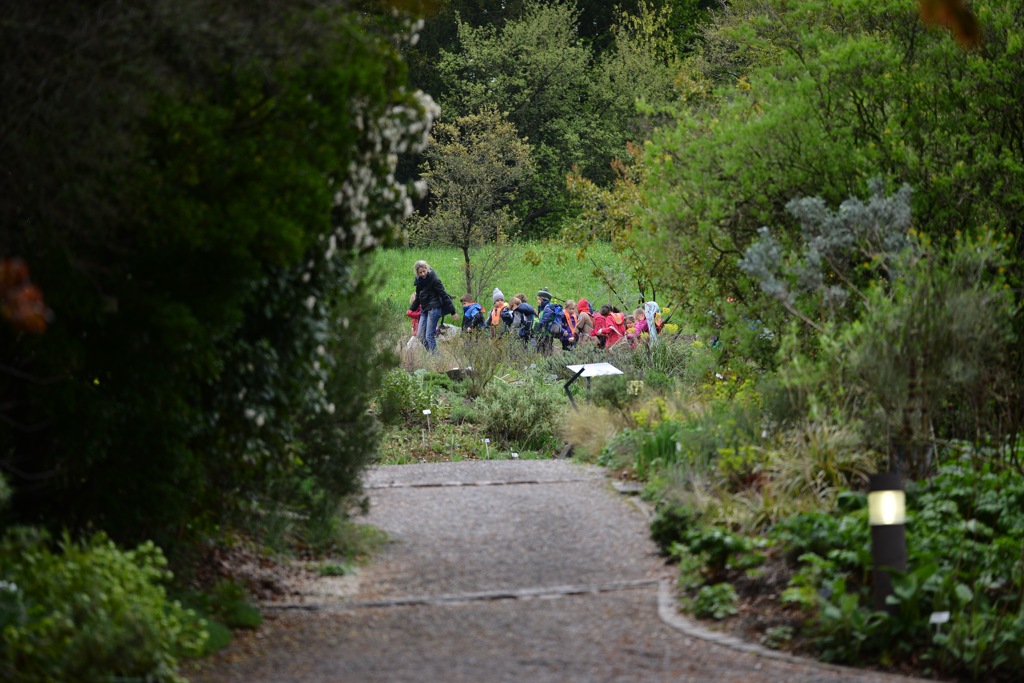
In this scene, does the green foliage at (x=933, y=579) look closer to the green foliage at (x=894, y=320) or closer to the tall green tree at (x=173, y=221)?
the green foliage at (x=894, y=320)

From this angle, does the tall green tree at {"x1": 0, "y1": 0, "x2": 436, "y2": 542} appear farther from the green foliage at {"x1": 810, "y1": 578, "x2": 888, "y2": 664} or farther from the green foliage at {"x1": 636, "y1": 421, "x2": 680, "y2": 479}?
the green foliage at {"x1": 636, "y1": 421, "x2": 680, "y2": 479}

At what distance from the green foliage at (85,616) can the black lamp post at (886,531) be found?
355 centimetres

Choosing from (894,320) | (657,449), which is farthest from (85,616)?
(657,449)

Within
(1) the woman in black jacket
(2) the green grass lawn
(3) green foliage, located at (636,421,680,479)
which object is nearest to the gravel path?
(3) green foliage, located at (636,421,680,479)

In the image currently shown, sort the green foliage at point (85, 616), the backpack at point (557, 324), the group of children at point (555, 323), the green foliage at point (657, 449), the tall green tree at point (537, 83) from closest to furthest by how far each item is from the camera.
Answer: the green foliage at point (85, 616), the green foliage at point (657, 449), the group of children at point (555, 323), the backpack at point (557, 324), the tall green tree at point (537, 83)

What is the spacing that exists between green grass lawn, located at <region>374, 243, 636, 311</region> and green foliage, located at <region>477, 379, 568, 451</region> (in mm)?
15286

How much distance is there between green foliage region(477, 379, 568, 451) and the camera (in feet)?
46.6

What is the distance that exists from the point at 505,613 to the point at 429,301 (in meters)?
11.6

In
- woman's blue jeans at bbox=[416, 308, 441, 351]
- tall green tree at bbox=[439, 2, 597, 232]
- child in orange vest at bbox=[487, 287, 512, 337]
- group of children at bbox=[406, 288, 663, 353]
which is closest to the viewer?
group of children at bbox=[406, 288, 663, 353]

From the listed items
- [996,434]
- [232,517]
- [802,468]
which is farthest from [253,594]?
[996,434]

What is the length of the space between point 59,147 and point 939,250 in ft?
22.4

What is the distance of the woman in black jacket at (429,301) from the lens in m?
17.8

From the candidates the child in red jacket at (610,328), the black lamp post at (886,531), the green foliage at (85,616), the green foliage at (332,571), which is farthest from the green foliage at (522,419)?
the green foliage at (85,616)

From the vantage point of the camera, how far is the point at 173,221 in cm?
529
